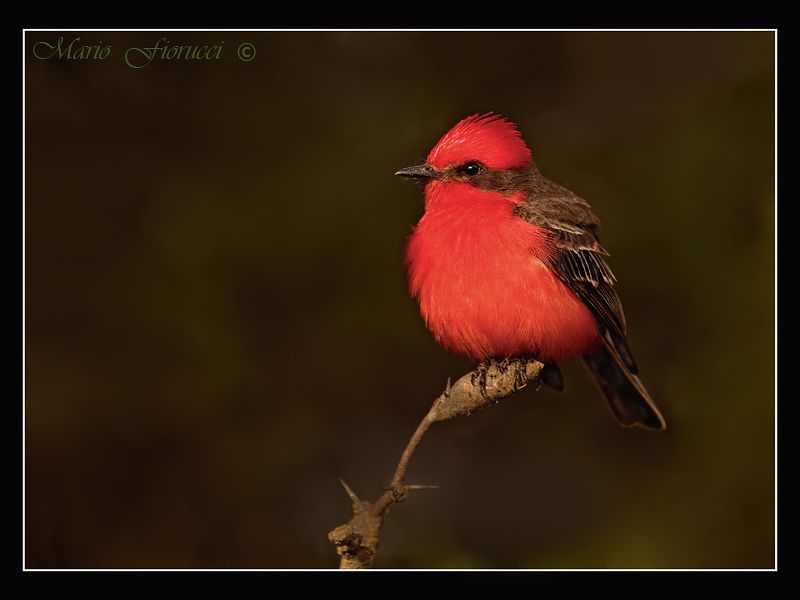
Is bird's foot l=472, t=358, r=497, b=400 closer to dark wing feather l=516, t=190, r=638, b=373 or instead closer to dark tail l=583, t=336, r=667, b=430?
dark wing feather l=516, t=190, r=638, b=373

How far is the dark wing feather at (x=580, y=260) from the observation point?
14.7ft

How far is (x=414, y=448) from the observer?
310 centimetres

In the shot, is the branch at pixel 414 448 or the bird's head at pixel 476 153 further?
the bird's head at pixel 476 153

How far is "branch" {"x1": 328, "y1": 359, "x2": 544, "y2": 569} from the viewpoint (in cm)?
301

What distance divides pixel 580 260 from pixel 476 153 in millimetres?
846

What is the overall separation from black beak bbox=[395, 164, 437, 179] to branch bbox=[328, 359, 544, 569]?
4.01ft

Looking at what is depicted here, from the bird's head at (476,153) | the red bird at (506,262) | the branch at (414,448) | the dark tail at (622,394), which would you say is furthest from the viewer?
the dark tail at (622,394)

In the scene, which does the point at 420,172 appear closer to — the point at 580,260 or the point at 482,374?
the point at 580,260

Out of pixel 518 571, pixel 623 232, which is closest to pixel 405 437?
pixel 518 571

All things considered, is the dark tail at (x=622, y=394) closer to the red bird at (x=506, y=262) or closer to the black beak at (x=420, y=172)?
the red bird at (x=506, y=262)
